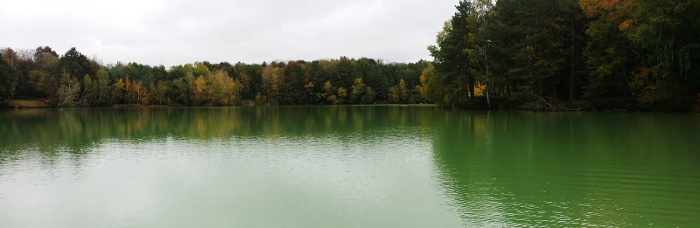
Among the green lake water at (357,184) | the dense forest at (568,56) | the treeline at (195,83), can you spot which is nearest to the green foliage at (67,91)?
the treeline at (195,83)

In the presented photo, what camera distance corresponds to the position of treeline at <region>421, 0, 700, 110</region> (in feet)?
99.0

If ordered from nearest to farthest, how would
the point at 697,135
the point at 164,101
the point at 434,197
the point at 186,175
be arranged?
1. the point at 434,197
2. the point at 186,175
3. the point at 697,135
4. the point at 164,101

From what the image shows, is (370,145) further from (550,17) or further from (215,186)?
(550,17)

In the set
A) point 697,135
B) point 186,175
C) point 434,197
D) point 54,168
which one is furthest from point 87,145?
point 697,135

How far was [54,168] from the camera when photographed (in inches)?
422

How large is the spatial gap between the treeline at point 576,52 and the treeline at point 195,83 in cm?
4399

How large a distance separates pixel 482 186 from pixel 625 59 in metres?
31.9

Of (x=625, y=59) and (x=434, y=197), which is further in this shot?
(x=625, y=59)

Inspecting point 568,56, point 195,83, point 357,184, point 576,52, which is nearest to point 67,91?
point 195,83

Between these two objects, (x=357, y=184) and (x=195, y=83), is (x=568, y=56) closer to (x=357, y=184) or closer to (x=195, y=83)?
(x=357, y=184)

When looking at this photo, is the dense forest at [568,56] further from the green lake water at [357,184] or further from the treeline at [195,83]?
the green lake water at [357,184]

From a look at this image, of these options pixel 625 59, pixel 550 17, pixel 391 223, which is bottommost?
pixel 391 223

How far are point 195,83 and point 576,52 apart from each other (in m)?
69.7

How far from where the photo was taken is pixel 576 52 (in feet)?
125
